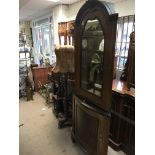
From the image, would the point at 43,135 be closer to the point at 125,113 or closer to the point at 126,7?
the point at 125,113

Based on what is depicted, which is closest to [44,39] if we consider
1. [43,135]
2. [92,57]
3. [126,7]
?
[126,7]

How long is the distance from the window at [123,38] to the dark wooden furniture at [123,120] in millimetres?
808

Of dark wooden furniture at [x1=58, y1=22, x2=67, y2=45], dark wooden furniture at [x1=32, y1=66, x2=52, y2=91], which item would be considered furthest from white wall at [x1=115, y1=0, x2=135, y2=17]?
dark wooden furniture at [x1=32, y1=66, x2=52, y2=91]

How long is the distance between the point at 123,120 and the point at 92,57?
105cm

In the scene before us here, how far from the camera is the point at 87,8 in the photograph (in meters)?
1.94

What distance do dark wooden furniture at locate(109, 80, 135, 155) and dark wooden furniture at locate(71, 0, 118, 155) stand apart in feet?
1.58

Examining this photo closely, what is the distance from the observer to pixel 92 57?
207cm

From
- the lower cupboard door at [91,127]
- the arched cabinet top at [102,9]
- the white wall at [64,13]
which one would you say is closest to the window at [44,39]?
the white wall at [64,13]

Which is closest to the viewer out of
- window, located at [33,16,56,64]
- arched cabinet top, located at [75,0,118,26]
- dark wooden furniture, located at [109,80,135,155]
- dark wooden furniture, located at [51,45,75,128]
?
arched cabinet top, located at [75,0,118,26]

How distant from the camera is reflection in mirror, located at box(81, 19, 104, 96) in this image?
1894 mm

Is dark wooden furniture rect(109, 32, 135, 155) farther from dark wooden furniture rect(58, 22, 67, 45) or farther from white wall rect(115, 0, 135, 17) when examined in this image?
dark wooden furniture rect(58, 22, 67, 45)

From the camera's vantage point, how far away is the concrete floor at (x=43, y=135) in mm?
2613

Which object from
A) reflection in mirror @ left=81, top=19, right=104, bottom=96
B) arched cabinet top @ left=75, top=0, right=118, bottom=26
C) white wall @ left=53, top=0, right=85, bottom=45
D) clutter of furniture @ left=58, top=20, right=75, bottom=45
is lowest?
reflection in mirror @ left=81, top=19, right=104, bottom=96
